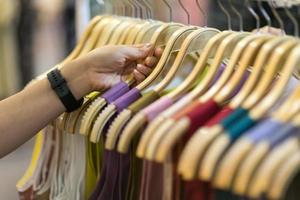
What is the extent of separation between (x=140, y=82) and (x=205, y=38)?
14 cm

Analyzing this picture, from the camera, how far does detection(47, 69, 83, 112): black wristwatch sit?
857 millimetres

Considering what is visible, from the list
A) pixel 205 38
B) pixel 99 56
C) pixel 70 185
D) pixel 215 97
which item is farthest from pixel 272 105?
pixel 70 185

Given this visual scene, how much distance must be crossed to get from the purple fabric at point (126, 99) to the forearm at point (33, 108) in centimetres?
17

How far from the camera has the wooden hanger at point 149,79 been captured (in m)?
0.70

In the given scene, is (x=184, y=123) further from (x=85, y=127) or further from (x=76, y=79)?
(x=76, y=79)

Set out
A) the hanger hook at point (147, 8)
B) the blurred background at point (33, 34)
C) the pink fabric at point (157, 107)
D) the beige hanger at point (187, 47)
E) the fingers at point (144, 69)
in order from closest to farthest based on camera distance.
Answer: the pink fabric at point (157, 107) → the beige hanger at point (187, 47) → the fingers at point (144, 69) → the hanger hook at point (147, 8) → the blurred background at point (33, 34)

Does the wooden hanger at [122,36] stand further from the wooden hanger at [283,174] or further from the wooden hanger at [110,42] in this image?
the wooden hanger at [283,174]

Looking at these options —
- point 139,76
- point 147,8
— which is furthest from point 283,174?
point 147,8

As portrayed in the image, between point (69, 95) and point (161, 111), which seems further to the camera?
point (69, 95)

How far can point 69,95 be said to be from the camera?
856 millimetres

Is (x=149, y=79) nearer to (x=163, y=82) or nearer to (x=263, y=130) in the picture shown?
(x=163, y=82)

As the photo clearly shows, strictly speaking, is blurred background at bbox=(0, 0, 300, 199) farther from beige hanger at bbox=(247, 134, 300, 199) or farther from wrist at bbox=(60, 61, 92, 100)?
beige hanger at bbox=(247, 134, 300, 199)

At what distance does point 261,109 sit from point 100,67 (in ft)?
1.37

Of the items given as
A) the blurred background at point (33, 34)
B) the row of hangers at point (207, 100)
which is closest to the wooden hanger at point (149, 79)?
the row of hangers at point (207, 100)
